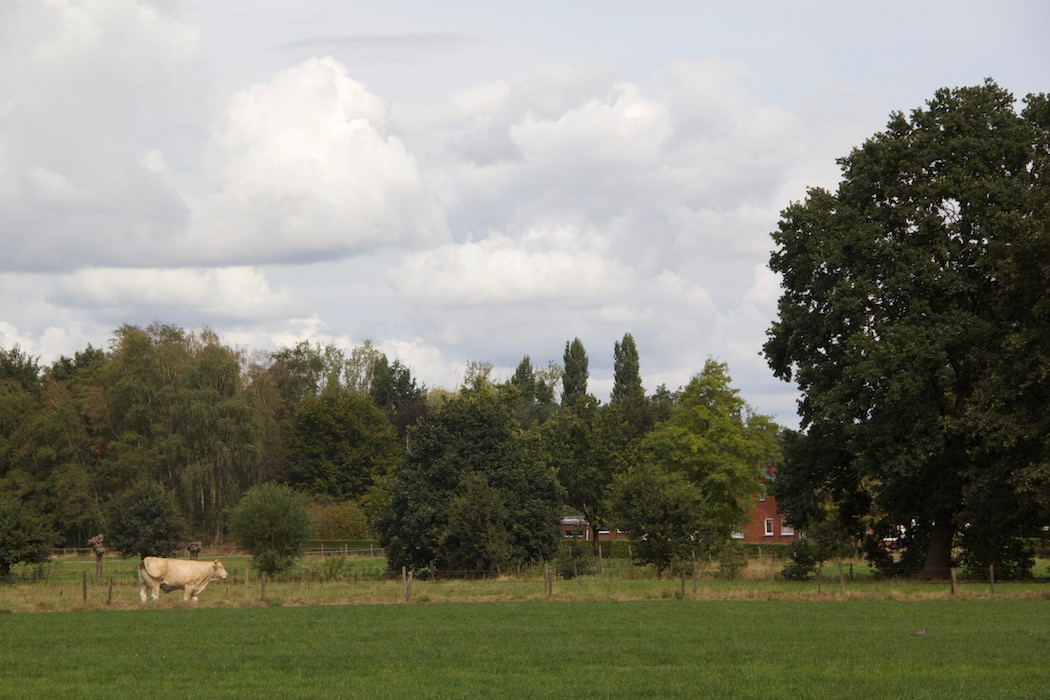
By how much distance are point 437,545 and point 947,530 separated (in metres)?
25.2

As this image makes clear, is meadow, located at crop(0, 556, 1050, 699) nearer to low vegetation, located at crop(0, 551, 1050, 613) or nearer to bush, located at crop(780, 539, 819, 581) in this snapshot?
low vegetation, located at crop(0, 551, 1050, 613)

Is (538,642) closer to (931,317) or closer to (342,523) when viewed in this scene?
(931,317)

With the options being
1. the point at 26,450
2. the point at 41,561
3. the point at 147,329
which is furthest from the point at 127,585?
the point at 147,329

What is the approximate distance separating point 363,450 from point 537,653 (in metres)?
94.4

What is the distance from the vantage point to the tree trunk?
49406 millimetres

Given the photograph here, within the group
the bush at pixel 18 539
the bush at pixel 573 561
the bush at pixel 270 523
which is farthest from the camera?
the bush at pixel 270 523

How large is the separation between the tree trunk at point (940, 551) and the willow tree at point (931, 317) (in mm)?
57

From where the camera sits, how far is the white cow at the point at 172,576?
4222cm

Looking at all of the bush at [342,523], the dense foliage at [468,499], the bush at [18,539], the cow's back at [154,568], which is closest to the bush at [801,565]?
the dense foliage at [468,499]

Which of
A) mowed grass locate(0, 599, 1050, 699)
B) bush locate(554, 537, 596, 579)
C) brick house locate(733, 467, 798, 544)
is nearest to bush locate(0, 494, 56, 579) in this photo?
mowed grass locate(0, 599, 1050, 699)

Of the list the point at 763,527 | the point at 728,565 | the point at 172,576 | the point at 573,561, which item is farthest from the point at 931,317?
the point at 763,527

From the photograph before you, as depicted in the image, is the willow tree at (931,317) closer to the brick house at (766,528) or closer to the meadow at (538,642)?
the meadow at (538,642)

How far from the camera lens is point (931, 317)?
149 ft

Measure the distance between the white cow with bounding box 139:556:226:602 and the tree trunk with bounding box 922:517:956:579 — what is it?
2950cm
